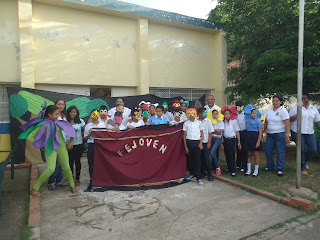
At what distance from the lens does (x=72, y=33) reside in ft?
26.1

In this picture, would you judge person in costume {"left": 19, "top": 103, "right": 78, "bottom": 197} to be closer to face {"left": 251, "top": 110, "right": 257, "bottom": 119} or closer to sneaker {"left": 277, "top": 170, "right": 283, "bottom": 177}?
face {"left": 251, "top": 110, "right": 257, "bottom": 119}

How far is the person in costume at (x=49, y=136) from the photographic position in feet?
14.3

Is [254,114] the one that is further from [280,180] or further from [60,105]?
[60,105]

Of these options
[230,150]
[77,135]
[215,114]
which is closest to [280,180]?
[230,150]

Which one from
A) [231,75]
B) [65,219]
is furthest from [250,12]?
[65,219]

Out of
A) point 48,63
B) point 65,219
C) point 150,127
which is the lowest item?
point 65,219

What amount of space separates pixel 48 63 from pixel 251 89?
704 centimetres

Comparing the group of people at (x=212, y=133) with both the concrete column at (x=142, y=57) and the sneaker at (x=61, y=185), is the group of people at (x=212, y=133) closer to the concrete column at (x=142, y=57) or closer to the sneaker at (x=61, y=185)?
the sneaker at (x=61, y=185)

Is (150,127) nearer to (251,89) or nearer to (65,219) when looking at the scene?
(65,219)

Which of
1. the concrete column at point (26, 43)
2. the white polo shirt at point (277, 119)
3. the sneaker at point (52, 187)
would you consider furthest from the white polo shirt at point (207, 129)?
the concrete column at point (26, 43)

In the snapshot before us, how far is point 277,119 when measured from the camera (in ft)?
18.0

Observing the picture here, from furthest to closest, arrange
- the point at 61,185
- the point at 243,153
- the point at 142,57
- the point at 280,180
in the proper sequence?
1. the point at 142,57
2. the point at 243,153
3. the point at 280,180
4. the point at 61,185

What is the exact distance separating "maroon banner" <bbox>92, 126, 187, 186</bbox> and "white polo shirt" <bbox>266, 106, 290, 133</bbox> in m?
2.16

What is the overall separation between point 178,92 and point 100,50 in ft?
12.5
